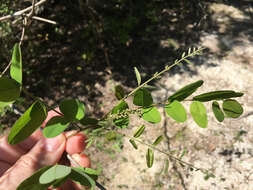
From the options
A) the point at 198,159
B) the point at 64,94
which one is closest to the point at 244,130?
the point at 198,159

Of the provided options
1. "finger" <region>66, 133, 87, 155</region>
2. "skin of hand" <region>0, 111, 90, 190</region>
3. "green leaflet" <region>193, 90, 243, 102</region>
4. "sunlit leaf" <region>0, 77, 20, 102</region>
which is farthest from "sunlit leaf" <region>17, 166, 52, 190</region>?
"finger" <region>66, 133, 87, 155</region>

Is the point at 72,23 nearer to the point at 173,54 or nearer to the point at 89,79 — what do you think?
the point at 89,79

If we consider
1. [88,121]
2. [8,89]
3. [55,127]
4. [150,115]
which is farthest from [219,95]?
[8,89]

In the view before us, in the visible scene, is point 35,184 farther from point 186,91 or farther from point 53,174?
point 186,91

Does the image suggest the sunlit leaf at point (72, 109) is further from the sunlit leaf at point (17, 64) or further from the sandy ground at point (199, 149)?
the sandy ground at point (199, 149)

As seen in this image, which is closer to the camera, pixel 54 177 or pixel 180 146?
pixel 54 177

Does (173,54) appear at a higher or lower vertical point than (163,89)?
higher

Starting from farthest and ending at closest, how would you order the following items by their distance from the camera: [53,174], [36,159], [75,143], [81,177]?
[75,143] → [36,159] → [81,177] → [53,174]
